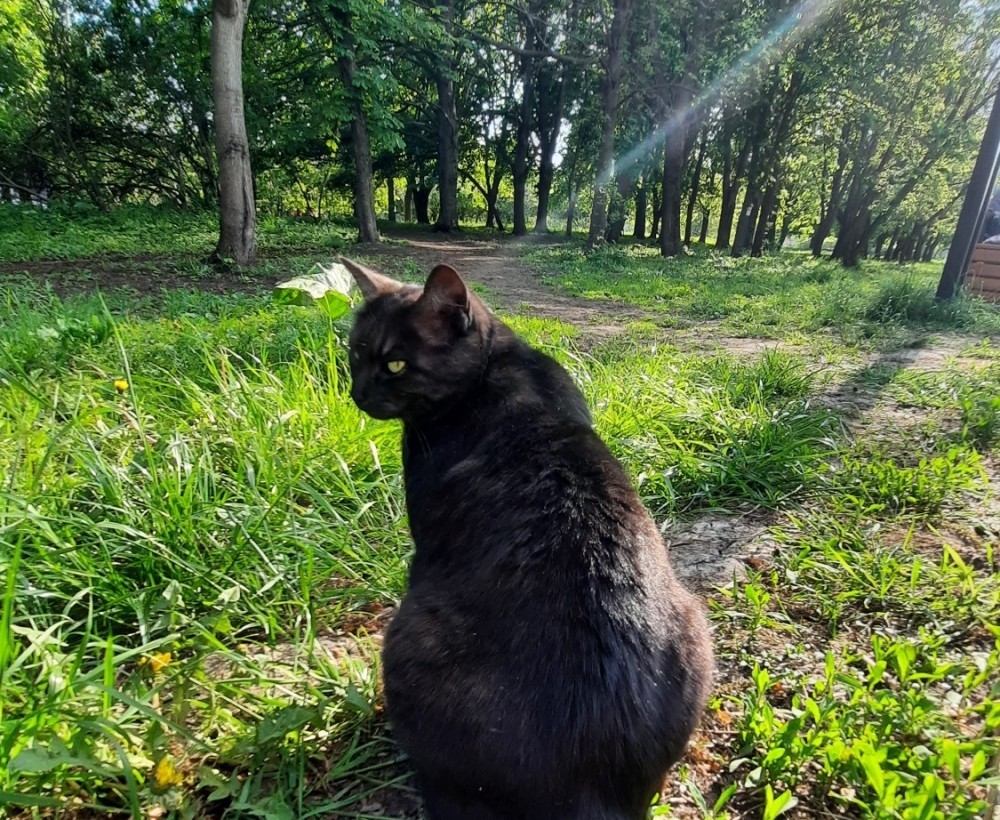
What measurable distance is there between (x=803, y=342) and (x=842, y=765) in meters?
5.49

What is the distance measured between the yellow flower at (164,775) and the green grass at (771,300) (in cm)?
654

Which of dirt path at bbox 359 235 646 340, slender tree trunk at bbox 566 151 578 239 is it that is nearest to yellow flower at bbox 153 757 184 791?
dirt path at bbox 359 235 646 340

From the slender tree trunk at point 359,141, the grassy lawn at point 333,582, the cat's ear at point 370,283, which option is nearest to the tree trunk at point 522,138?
the slender tree trunk at point 359,141

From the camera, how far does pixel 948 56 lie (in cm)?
1522

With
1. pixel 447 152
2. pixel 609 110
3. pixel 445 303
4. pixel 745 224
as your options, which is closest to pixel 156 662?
pixel 445 303

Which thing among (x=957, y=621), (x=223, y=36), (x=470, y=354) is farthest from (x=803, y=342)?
(x=223, y=36)

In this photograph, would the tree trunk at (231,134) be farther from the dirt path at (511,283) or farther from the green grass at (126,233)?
the dirt path at (511,283)

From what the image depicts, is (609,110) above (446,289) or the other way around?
above

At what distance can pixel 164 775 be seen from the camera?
1.31 metres

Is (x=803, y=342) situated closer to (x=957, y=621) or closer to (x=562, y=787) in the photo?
(x=957, y=621)

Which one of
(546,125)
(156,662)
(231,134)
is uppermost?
(546,125)

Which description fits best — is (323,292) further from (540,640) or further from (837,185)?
(837,185)

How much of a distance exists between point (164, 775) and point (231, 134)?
8.46 metres

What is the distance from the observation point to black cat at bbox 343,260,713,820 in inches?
42.5
